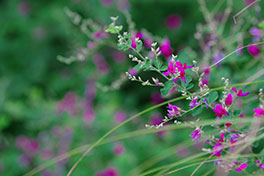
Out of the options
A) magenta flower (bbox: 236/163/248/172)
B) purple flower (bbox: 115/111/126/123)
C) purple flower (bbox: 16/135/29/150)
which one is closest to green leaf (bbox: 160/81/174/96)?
magenta flower (bbox: 236/163/248/172)

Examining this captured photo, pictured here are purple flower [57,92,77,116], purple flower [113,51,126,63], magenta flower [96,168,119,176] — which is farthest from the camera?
purple flower [113,51,126,63]

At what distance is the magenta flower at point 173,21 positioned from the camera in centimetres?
297

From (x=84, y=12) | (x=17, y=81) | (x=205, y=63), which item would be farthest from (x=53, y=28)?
(x=205, y=63)

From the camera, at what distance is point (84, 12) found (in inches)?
115

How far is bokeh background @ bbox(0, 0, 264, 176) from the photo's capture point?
204cm

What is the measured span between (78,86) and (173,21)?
934 millimetres

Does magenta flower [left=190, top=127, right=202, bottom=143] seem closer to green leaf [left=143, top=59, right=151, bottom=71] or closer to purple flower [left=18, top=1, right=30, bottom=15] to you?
green leaf [left=143, top=59, right=151, bottom=71]

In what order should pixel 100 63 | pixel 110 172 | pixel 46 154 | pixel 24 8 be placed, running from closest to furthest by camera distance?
pixel 110 172 → pixel 46 154 → pixel 100 63 → pixel 24 8

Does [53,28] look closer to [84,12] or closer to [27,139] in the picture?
[84,12]

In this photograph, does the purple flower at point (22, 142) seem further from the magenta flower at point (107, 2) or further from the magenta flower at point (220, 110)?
the magenta flower at point (220, 110)

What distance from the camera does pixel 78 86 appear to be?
2.91m

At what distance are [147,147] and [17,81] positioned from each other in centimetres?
144

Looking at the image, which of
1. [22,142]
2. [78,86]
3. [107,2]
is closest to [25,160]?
[22,142]

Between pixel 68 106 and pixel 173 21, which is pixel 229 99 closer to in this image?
pixel 68 106
